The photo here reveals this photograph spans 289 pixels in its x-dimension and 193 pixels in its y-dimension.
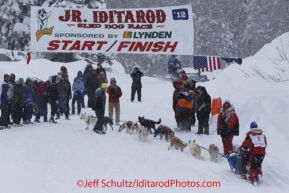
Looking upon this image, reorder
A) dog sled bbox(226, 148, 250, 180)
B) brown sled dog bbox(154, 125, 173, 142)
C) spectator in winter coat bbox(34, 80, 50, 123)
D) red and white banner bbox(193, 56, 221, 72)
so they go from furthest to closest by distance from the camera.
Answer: red and white banner bbox(193, 56, 221, 72) < spectator in winter coat bbox(34, 80, 50, 123) < brown sled dog bbox(154, 125, 173, 142) < dog sled bbox(226, 148, 250, 180)

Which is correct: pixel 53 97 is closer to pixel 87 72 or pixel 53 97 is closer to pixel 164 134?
pixel 87 72

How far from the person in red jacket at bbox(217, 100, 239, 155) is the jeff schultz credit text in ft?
8.00

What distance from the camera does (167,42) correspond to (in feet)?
55.9

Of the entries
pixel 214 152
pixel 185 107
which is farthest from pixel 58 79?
pixel 214 152

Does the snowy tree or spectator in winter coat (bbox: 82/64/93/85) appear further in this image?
the snowy tree

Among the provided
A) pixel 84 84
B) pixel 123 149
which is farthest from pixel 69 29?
pixel 123 149

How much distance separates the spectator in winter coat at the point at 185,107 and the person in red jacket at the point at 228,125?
2619mm

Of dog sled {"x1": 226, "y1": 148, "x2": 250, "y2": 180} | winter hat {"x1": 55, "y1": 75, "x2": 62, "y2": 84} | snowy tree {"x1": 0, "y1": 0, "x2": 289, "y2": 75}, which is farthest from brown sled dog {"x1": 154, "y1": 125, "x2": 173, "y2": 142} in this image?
snowy tree {"x1": 0, "y1": 0, "x2": 289, "y2": 75}

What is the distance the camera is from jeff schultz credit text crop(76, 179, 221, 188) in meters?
8.07

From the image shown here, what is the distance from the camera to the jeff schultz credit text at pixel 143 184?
8.07m

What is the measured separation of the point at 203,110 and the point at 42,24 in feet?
26.6

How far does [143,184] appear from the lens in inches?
324

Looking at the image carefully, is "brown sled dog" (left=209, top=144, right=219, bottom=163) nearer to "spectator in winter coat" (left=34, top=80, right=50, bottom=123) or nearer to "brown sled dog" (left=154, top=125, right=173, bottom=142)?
"brown sled dog" (left=154, top=125, right=173, bottom=142)

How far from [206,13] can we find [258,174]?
54.4 metres
